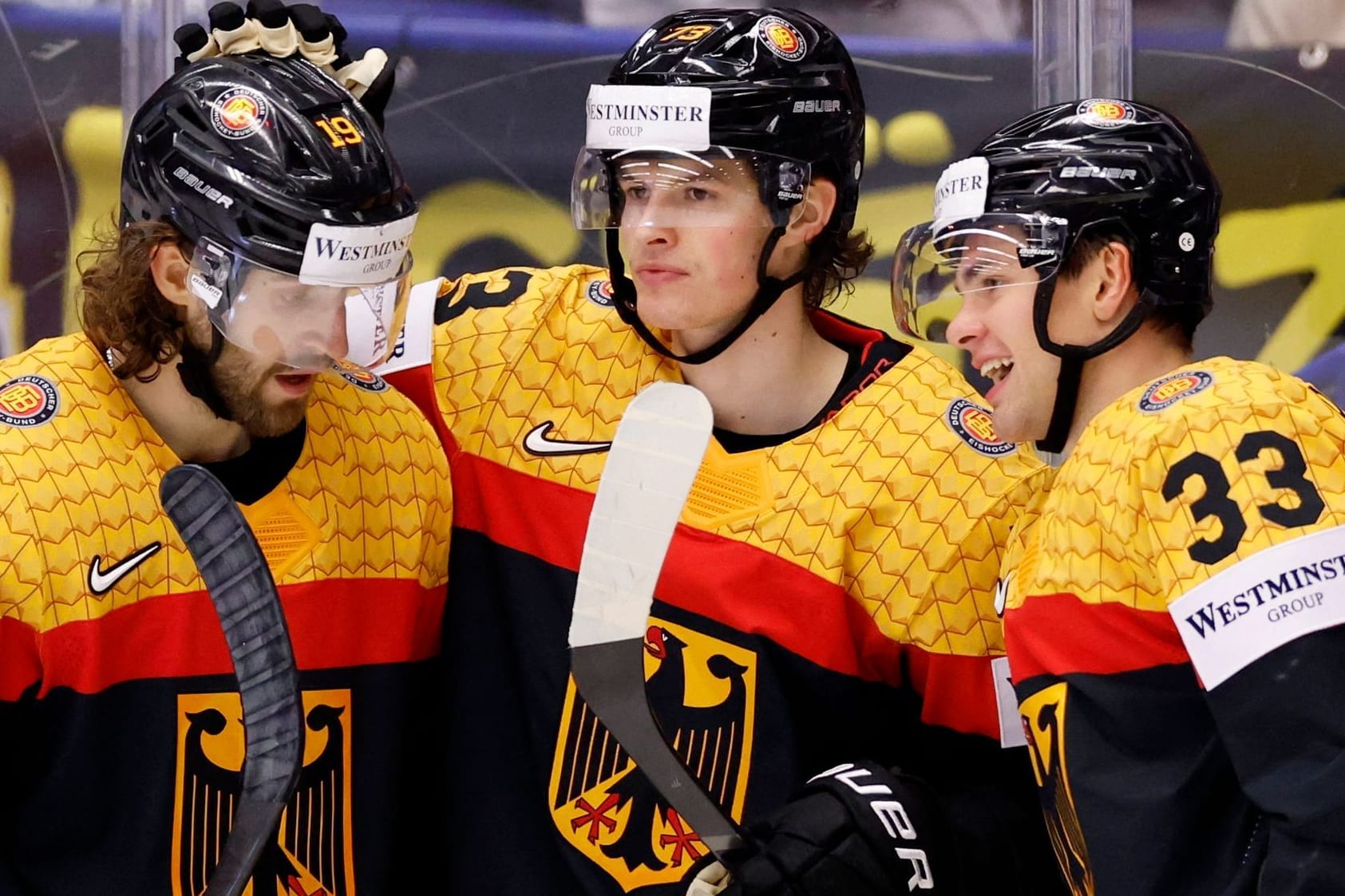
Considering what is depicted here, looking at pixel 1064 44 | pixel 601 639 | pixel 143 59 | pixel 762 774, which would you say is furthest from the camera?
pixel 1064 44

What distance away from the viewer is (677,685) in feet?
6.89

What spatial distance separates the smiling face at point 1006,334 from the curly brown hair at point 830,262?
0.30m

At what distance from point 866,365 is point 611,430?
0.34 meters

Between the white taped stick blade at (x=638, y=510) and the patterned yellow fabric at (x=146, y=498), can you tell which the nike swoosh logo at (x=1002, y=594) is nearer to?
the white taped stick blade at (x=638, y=510)

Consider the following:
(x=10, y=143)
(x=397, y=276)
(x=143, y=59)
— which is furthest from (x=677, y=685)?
(x=10, y=143)

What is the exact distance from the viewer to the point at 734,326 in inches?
87.3

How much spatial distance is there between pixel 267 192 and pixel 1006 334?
85 centimetres

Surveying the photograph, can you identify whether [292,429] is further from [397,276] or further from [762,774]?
[762,774]

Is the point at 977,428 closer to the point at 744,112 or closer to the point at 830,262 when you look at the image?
the point at 830,262

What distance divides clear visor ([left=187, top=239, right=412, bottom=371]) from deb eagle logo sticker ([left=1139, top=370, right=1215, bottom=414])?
0.84 metres

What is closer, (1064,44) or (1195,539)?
(1195,539)

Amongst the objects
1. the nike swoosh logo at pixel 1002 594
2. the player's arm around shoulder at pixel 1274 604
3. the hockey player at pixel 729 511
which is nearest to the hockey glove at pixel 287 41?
the hockey player at pixel 729 511

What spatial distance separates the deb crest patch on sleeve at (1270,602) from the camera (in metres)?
1.52

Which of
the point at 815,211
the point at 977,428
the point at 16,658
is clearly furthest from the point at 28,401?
the point at 977,428
